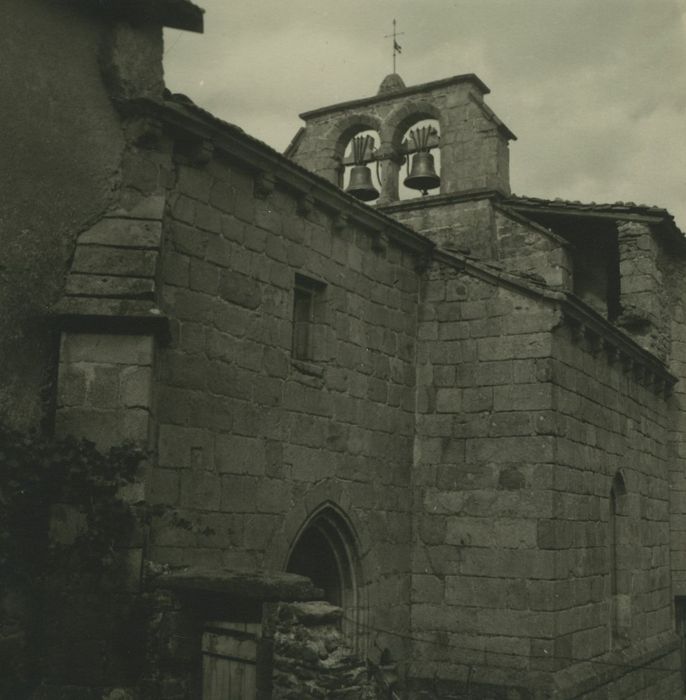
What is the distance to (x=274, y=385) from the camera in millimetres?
7965

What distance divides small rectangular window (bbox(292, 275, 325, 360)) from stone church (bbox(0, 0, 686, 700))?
0.11 feet

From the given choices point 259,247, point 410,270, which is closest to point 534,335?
point 410,270

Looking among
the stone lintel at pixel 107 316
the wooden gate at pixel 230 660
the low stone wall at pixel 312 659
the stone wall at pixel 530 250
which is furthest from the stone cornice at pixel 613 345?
the wooden gate at pixel 230 660

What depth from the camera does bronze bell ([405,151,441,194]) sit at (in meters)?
11.6

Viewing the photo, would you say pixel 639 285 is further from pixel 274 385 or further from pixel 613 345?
pixel 274 385

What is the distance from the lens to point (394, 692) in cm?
913

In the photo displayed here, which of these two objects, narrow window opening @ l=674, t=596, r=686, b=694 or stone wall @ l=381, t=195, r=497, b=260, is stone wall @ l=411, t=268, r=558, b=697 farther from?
narrow window opening @ l=674, t=596, r=686, b=694

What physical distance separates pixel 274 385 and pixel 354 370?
4.60ft

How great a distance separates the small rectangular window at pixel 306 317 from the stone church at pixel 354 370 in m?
0.03

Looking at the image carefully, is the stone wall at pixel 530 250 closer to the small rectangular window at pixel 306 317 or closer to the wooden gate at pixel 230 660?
the small rectangular window at pixel 306 317

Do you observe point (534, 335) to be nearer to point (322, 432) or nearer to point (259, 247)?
point (322, 432)

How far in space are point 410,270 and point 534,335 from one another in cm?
158

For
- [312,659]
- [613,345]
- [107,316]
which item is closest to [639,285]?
[613,345]

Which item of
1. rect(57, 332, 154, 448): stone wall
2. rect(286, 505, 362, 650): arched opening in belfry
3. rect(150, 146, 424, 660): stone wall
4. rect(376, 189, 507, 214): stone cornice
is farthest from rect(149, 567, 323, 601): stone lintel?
rect(376, 189, 507, 214): stone cornice
